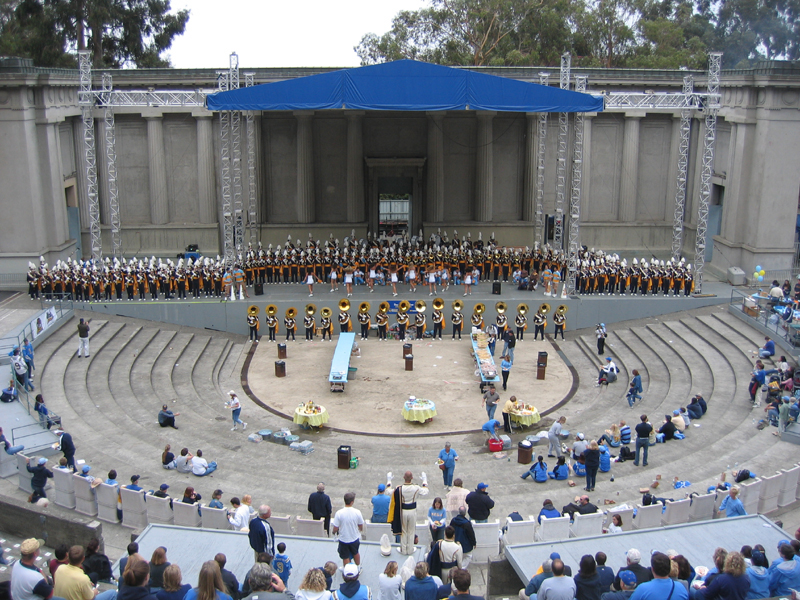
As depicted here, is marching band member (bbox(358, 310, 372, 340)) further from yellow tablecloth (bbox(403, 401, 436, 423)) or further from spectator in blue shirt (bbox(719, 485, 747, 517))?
spectator in blue shirt (bbox(719, 485, 747, 517))

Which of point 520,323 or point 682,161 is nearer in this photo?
point 520,323

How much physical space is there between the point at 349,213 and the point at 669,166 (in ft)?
48.1

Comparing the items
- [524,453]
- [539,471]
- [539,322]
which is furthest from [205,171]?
[539,471]

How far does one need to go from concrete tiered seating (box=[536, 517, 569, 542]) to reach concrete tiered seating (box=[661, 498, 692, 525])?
2108 mm

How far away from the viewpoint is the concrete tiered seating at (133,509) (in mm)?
13930

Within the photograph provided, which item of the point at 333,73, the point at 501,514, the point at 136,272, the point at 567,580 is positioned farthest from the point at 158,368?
the point at 567,580

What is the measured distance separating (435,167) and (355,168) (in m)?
3.66

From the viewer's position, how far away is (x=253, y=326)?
29.1 meters

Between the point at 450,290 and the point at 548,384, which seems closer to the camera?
the point at 548,384

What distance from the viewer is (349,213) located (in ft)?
123

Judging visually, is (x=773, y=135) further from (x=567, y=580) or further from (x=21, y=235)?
(x=21, y=235)

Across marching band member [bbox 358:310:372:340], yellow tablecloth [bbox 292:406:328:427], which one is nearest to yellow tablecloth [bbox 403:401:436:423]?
yellow tablecloth [bbox 292:406:328:427]

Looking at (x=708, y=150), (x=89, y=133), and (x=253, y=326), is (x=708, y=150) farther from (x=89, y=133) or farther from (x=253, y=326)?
(x=89, y=133)

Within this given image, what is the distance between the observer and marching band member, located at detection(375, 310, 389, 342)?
29219mm
